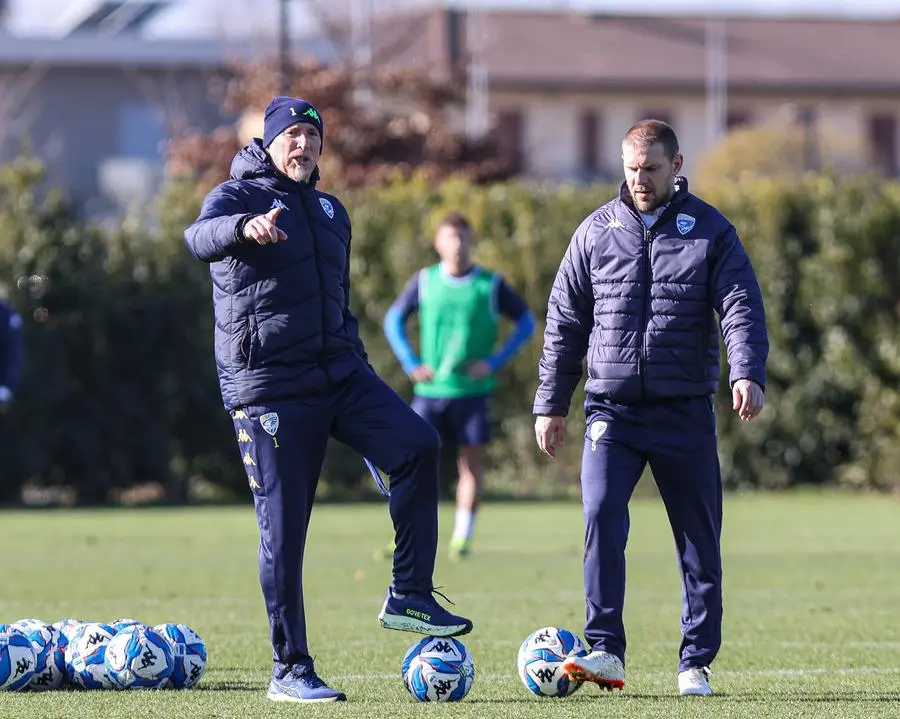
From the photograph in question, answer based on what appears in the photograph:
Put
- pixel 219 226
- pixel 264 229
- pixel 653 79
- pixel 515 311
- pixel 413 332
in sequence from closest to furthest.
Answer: pixel 264 229, pixel 219 226, pixel 515 311, pixel 413 332, pixel 653 79

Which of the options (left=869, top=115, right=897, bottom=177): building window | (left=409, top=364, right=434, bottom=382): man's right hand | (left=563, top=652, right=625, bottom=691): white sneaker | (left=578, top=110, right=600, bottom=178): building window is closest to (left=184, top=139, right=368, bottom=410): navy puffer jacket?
(left=563, top=652, right=625, bottom=691): white sneaker

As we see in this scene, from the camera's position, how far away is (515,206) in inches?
845

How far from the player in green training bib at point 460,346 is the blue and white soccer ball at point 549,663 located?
6521mm

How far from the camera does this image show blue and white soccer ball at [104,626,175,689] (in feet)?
25.0

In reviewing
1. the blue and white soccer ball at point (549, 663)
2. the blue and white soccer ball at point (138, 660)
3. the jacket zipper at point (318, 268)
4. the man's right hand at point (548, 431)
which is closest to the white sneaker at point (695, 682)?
the blue and white soccer ball at point (549, 663)

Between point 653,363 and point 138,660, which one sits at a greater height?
point 653,363

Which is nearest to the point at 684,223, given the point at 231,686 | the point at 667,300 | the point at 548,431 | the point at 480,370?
the point at 667,300

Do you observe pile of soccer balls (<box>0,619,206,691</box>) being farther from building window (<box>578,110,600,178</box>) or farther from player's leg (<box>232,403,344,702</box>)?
building window (<box>578,110,600,178</box>)

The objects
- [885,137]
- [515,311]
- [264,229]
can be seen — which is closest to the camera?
[264,229]

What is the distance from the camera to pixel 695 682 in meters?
7.45

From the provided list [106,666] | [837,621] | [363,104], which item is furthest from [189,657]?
[363,104]

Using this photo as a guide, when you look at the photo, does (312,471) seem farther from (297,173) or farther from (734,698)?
(734,698)

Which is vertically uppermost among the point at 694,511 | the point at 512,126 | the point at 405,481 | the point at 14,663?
the point at 512,126

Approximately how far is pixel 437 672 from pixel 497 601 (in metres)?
3.95
